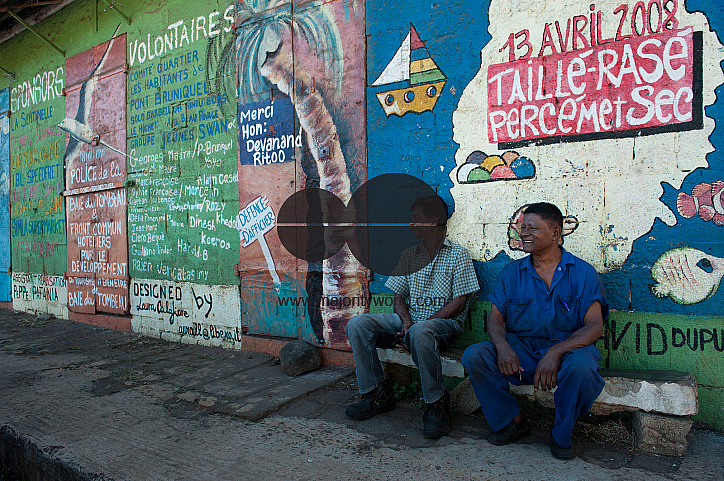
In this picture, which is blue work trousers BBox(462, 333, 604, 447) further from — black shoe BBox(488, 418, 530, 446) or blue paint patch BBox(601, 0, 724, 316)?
blue paint patch BBox(601, 0, 724, 316)

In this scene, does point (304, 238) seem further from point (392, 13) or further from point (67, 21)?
point (67, 21)

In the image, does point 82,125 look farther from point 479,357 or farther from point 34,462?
point 479,357

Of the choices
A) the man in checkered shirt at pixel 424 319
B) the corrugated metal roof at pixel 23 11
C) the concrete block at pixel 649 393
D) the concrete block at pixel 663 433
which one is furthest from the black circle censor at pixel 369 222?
the corrugated metal roof at pixel 23 11

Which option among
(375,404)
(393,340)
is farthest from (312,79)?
(375,404)

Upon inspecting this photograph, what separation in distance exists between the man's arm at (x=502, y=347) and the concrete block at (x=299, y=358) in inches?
69.4

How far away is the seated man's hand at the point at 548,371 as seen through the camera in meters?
2.51

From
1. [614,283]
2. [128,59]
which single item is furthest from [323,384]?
[128,59]

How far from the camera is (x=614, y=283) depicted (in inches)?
119

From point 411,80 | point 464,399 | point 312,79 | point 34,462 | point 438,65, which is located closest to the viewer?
point 34,462

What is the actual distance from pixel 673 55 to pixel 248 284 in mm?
3833

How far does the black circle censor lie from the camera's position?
3.64 m

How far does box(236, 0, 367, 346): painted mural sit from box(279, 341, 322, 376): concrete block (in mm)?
180

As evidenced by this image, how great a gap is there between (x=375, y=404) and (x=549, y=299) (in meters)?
1.30

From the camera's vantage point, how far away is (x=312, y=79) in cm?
438
